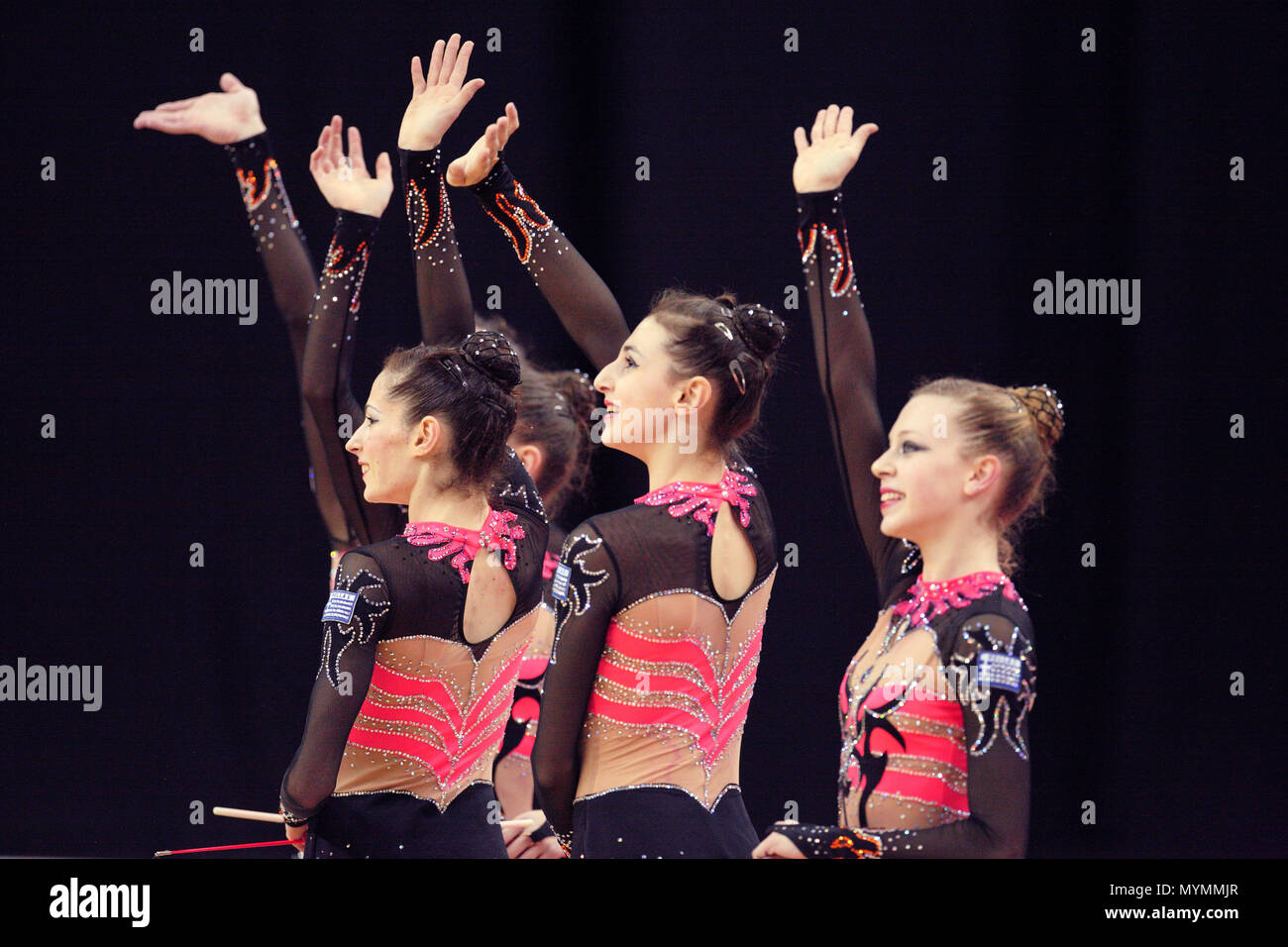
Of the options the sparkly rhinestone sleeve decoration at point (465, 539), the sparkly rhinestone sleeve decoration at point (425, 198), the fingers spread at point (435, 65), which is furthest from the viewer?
the fingers spread at point (435, 65)

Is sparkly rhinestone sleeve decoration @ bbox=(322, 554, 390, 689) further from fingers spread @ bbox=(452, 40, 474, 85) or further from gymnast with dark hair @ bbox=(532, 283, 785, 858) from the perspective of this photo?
fingers spread @ bbox=(452, 40, 474, 85)

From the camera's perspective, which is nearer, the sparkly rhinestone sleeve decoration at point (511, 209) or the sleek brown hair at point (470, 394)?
the sleek brown hair at point (470, 394)

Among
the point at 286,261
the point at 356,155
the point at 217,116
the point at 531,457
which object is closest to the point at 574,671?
the point at 531,457

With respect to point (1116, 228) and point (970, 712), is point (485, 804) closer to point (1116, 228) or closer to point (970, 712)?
point (970, 712)

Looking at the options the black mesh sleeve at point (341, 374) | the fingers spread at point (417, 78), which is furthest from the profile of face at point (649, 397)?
the fingers spread at point (417, 78)

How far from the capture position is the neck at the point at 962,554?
3.45 meters

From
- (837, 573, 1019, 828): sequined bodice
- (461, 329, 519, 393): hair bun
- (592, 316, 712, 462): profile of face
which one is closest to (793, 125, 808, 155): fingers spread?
(592, 316, 712, 462): profile of face

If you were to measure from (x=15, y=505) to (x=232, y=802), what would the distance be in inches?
40.9

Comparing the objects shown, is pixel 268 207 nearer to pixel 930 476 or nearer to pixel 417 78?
pixel 417 78

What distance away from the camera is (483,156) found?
381 cm

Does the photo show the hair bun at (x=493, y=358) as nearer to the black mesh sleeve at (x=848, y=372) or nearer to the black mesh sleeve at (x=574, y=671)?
the black mesh sleeve at (x=574, y=671)

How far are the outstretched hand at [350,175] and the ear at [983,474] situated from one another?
5.49 feet

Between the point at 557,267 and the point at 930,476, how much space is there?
1.09 meters
